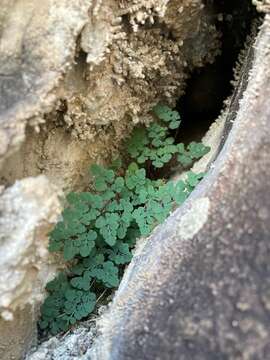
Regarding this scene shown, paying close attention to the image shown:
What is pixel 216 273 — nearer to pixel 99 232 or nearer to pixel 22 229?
pixel 22 229

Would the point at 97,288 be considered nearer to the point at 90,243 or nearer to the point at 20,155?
the point at 90,243

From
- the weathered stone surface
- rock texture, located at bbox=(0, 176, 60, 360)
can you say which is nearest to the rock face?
rock texture, located at bbox=(0, 176, 60, 360)

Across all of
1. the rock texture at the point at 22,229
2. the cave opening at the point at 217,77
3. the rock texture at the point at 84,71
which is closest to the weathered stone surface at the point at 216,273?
the rock texture at the point at 22,229

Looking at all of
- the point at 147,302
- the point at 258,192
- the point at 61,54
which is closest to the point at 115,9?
the point at 61,54

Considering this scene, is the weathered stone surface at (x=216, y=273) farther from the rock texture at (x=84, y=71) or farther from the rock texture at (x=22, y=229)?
the rock texture at (x=84, y=71)

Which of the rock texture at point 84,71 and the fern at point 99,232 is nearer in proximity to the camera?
the rock texture at point 84,71

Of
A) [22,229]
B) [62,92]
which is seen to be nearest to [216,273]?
[22,229]
